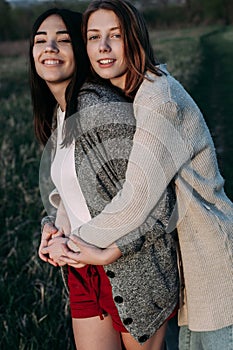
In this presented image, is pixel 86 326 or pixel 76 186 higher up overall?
pixel 76 186

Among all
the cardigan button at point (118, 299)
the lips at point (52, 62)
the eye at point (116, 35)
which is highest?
the eye at point (116, 35)

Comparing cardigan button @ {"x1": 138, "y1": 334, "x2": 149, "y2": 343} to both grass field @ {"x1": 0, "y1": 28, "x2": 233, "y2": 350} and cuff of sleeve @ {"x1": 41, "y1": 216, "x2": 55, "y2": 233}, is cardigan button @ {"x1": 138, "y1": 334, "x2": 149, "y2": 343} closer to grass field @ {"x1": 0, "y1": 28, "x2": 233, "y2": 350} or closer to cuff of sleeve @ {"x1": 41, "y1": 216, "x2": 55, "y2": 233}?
cuff of sleeve @ {"x1": 41, "y1": 216, "x2": 55, "y2": 233}

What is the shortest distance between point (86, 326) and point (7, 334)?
3.54 feet

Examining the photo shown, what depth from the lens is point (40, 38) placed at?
2174mm

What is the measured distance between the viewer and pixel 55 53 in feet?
6.89

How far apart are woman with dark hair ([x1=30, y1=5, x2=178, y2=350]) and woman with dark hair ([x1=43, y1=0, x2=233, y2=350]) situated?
0.05 meters

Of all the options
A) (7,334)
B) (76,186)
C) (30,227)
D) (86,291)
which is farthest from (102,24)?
(30,227)

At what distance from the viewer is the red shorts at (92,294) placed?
6.79ft

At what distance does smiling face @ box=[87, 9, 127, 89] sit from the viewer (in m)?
1.95

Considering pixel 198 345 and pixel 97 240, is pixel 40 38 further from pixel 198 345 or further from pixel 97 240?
pixel 198 345

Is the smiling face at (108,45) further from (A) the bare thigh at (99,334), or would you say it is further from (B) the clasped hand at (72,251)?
(A) the bare thigh at (99,334)

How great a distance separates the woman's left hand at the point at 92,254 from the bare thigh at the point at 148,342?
1.03 feet

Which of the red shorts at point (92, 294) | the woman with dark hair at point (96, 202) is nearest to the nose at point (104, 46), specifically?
the woman with dark hair at point (96, 202)

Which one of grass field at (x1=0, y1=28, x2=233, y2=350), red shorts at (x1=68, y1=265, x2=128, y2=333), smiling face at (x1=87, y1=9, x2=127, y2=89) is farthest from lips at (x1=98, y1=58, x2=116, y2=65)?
grass field at (x1=0, y1=28, x2=233, y2=350)
